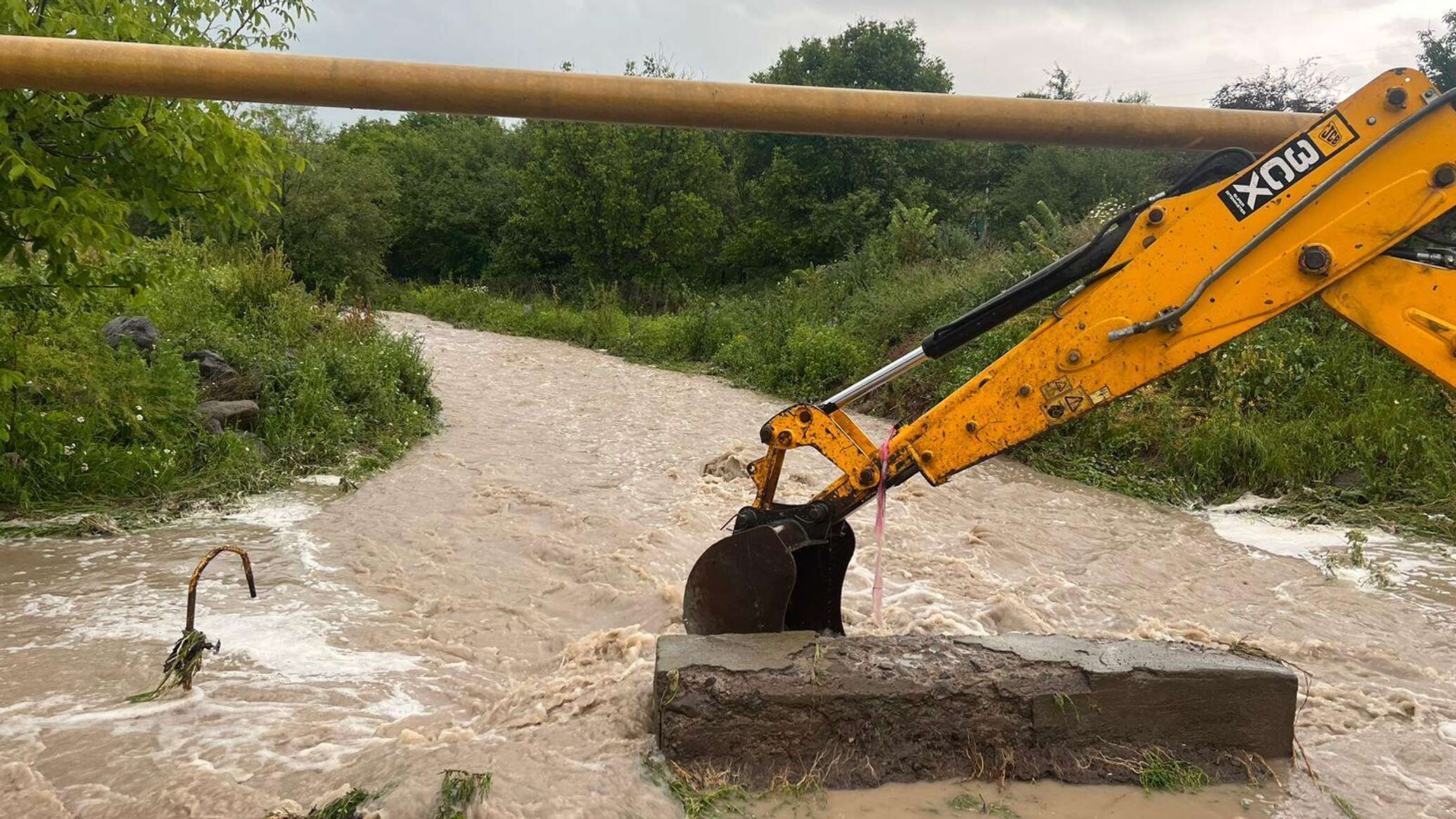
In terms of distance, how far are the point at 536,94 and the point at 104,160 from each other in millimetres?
4775

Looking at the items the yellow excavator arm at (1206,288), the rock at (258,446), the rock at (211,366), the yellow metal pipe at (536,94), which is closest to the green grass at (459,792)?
the yellow excavator arm at (1206,288)

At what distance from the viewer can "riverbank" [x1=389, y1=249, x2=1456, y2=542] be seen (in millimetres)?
7551

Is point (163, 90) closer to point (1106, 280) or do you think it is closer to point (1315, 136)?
point (1106, 280)

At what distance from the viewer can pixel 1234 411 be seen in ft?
29.2

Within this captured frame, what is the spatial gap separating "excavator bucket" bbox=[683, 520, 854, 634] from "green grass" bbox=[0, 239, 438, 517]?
4373mm

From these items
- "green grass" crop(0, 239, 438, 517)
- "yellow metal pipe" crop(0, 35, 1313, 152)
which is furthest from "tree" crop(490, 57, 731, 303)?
"yellow metal pipe" crop(0, 35, 1313, 152)

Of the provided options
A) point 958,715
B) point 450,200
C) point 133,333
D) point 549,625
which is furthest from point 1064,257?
point 450,200

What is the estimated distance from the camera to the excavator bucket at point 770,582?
348 cm

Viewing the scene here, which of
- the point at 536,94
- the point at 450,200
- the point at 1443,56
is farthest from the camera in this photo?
the point at 450,200

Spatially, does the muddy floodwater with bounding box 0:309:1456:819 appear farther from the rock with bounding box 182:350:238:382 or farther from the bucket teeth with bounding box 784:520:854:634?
the rock with bounding box 182:350:238:382

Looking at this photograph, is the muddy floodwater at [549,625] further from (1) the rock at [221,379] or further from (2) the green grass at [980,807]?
(1) the rock at [221,379]

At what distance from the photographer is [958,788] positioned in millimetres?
3369

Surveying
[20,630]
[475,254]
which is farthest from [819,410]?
[475,254]

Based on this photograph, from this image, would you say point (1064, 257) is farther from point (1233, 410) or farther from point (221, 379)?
point (221, 379)
